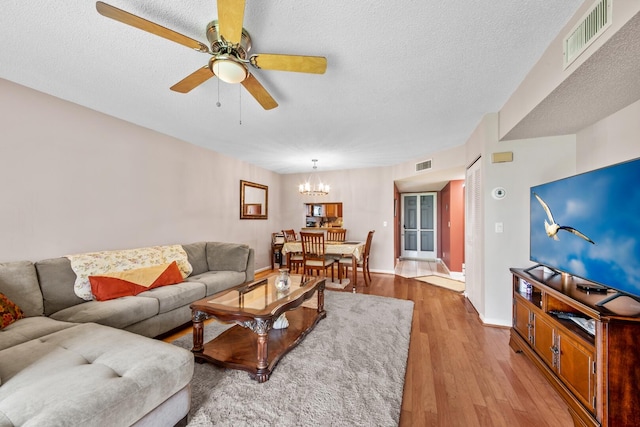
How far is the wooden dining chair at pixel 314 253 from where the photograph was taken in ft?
13.1

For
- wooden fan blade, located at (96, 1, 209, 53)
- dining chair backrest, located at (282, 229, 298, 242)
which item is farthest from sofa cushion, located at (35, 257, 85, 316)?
dining chair backrest, located at (282, 229, 298, 242)

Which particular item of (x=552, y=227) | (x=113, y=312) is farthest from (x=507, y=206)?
(x=113, y=312)

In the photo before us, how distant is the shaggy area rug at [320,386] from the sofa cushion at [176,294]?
336mm

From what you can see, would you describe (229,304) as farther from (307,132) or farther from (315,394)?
(307,132)

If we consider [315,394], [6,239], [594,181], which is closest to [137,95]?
[6,239]

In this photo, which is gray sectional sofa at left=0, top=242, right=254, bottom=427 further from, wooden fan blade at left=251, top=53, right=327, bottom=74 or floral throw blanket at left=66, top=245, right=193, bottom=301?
wooden fan blade at left=251, top=53, right=327, bottom=74

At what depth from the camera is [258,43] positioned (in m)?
1.66

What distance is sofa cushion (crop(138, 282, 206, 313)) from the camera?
2.33m

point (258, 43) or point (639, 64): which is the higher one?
point (258, 43)

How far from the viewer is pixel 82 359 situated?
4.19 feet

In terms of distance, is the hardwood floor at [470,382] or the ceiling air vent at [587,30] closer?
the ceiling air vent at [587,30]

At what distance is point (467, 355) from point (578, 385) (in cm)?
80

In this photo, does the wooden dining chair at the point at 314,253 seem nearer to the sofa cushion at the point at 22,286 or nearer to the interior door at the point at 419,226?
the sofa cushion at the point at 22,286

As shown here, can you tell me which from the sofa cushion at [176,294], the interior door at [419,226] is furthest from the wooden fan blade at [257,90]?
the interior door at [419,226]
